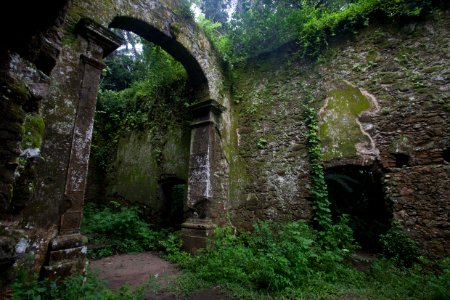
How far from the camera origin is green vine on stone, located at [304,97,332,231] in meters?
5.21

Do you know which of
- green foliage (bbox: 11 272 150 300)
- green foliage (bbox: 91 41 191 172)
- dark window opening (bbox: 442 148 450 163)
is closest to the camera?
→ green foliage (bbox: 11 272 150 300)

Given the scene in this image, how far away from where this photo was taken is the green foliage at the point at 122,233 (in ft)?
20.5

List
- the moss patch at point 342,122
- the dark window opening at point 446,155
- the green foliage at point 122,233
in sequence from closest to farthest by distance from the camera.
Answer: the dark window opening at point 446,155
the moss patch at point 342,122
the green foliage at point 122,233

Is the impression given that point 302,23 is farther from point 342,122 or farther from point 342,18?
point 342,122

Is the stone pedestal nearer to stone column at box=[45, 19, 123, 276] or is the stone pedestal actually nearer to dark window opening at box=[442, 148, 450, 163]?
stone column at box=[45, 19, 123, 276]

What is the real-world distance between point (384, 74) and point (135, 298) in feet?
19.1

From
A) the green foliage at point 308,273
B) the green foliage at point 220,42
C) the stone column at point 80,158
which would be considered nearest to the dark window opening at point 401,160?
the green foliage at point 308,273

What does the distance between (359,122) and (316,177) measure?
1.42 metres

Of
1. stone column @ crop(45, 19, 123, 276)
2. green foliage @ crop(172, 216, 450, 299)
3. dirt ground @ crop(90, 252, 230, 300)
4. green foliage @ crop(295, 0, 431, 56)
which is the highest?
green foliage @ crop(295, 0, 431, 56)

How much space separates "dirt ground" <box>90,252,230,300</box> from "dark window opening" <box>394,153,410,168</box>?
3931 millimetres

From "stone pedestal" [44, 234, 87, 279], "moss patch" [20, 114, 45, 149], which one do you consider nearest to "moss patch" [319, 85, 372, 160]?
"stone pedestal" [44, 234, 87, 279]

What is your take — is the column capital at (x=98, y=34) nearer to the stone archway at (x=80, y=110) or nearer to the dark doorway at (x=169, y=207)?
the stone archway at (x=80, y=110)

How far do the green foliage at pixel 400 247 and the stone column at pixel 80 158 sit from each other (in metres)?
4.92

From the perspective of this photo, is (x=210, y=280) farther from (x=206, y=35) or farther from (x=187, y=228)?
(x=206, y=35)
